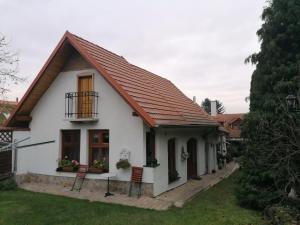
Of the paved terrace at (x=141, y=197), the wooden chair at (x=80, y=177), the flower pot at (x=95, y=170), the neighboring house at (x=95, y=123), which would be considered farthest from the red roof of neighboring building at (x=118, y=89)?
the wooden chair at (x=80, y=177)

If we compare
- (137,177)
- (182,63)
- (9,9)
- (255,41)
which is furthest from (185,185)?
(9,9)

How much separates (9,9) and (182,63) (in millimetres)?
10545

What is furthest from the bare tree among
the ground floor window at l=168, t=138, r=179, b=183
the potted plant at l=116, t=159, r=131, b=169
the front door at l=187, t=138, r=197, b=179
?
the front door at l=187, t=138, r=197, b=179

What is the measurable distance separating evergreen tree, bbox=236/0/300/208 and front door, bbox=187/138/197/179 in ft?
16.2

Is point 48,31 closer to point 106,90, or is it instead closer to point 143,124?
point 106,90

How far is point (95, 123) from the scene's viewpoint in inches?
431

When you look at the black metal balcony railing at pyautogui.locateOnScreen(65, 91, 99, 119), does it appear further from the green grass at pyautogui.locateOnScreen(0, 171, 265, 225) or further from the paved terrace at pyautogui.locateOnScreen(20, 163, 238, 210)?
the green grass at pyautogui.locateOnScreen(0, 171, 265, 225)

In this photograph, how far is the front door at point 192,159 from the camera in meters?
13.7

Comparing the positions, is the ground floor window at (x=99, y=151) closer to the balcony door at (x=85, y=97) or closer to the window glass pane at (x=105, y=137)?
the window glass pane at (x=105, y=137)

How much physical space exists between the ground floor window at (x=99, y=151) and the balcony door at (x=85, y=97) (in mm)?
816

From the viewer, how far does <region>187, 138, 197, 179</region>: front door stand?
13.7 metres

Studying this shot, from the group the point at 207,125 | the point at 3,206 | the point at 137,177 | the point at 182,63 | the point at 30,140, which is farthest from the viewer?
the point at 182,63

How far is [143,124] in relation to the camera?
997 centimetres

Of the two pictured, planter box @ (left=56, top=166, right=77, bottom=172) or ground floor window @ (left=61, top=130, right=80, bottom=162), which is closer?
planter box @ (left=56, top=166, right=77, bottom=172)
